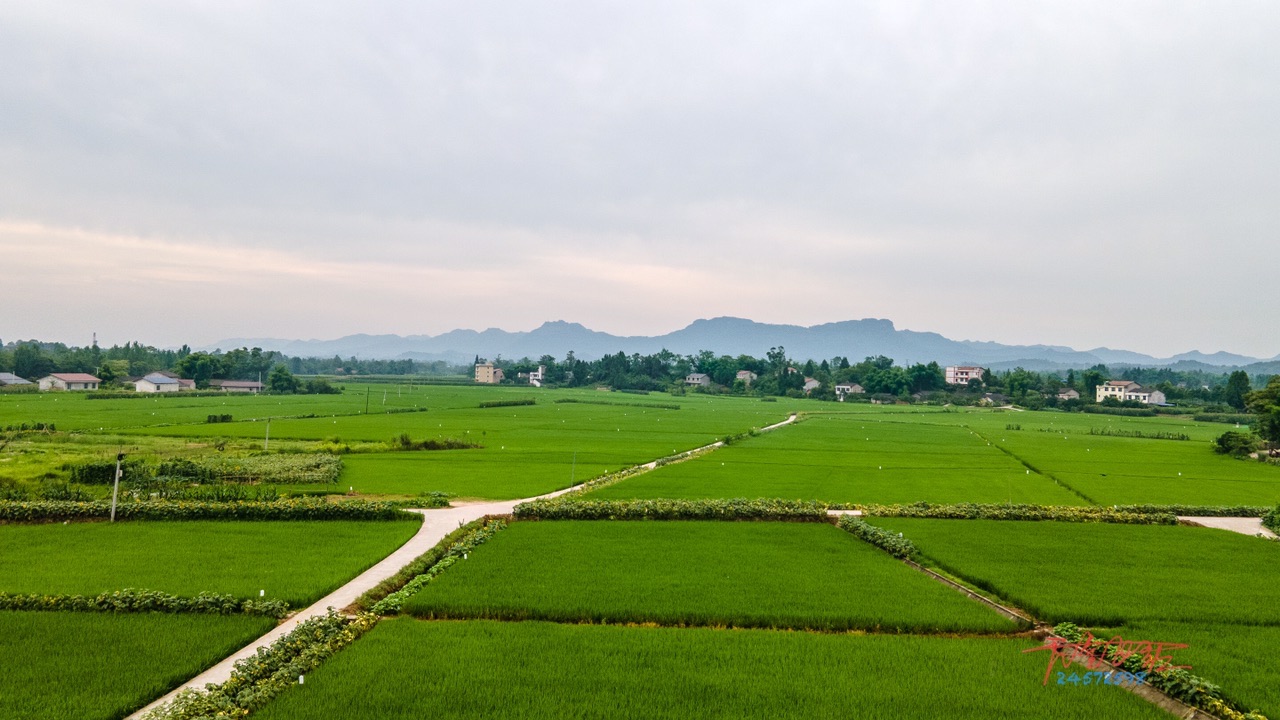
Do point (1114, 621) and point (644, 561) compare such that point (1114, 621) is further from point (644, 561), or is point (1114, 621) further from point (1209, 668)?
point (644, 561)

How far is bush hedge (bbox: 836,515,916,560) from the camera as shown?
16.7 metres

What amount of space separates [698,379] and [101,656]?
145m

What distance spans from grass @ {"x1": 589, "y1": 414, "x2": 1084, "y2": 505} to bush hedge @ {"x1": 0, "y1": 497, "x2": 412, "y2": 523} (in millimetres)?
8155

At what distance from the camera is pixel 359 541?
54.9 feet

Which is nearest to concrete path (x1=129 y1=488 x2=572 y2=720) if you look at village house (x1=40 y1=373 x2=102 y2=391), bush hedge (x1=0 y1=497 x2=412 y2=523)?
bush hedge (x1=0 y1=497 x2=412 y2=523)

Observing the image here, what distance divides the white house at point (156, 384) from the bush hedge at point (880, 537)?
102 metres

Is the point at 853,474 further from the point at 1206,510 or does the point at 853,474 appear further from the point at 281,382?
the point at 281,382

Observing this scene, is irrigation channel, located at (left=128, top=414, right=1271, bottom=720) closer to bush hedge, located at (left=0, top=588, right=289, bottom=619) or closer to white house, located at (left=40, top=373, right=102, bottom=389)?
bush hedge, located at (left=0, top=588, right=289, bottom=619)

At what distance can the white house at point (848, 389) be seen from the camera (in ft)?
420

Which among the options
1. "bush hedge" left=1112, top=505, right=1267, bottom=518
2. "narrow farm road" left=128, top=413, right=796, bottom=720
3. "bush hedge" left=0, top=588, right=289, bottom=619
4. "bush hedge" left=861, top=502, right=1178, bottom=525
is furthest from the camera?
"bush hedge" left=1112, top=505, right=1267, bottom=518

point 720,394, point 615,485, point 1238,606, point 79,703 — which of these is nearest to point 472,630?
point 79,703

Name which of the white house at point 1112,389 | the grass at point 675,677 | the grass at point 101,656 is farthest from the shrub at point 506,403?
the white house at point 1112,389

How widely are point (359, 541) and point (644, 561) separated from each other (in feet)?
23.9

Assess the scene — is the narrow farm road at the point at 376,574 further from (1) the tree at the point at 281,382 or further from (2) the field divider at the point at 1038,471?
(1) the tree at the point at 281,382
